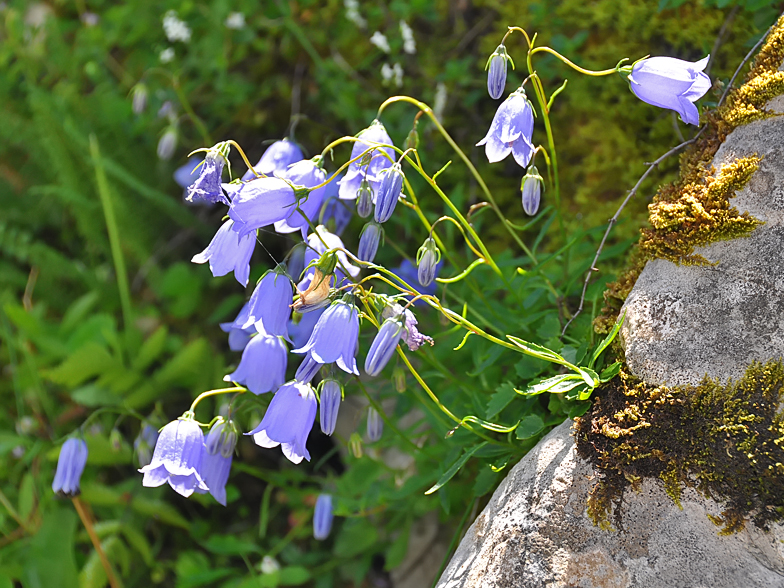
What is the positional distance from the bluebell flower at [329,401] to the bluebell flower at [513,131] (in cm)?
74

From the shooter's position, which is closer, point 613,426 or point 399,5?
point 613,426

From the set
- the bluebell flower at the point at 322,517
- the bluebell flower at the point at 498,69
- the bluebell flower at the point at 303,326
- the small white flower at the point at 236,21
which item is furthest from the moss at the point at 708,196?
the small white flower at the point at 236,21

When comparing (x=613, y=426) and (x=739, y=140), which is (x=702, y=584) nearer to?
(x=613, y=426)

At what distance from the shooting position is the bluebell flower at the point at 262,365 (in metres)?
1.75

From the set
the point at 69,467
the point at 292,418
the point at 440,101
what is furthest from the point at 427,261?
the point at 69,467

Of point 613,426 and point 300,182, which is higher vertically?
point 300,182

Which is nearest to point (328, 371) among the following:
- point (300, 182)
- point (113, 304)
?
point (300, 182)

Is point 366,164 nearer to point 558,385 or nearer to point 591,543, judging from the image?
point 558,385

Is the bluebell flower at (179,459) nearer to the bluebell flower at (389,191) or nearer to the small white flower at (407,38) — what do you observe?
the bluebell flower at (389,191)

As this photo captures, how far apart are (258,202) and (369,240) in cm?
35

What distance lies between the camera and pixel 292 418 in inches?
61.0

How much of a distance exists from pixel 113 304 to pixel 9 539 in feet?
4.25

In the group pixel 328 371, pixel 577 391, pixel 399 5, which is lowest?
pixel 577 391

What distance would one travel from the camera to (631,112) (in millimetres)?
2574
